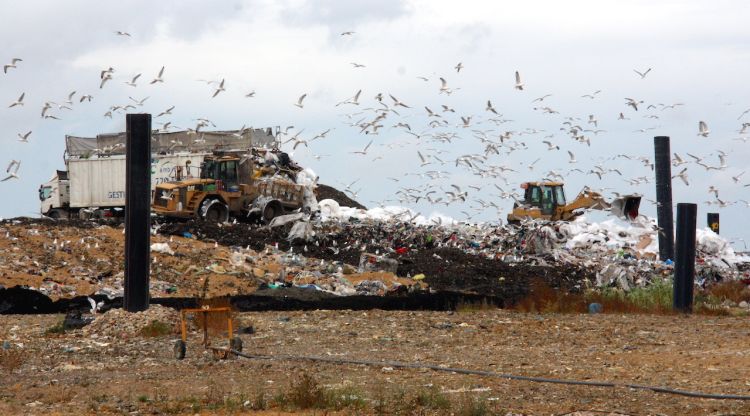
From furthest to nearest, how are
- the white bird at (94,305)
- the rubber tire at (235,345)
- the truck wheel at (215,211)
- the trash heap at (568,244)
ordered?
the truck wheel at (215,211) → the trash heap at (568,244) → the white bird at (94,305) → the rubber tire at (235,345)

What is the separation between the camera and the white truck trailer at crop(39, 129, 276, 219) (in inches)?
1393

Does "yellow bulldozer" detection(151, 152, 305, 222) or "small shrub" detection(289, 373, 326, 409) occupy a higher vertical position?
"yellow bulldozer" detection(151, 152, 305, 222)

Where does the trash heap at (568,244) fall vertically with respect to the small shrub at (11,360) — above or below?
above

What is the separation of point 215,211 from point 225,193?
3.09 ft

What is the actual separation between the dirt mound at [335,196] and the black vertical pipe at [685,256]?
25.1 m

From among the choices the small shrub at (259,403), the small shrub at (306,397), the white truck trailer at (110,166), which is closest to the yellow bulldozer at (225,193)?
the white truck trailer at (110,166)

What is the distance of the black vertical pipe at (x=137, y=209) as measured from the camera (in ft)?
48.4

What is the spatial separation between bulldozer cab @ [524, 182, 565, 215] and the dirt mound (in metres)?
9.29

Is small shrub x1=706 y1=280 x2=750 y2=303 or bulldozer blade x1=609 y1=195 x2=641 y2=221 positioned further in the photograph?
bulldozer blade x1=609 y1=195 x2=641 y2=221

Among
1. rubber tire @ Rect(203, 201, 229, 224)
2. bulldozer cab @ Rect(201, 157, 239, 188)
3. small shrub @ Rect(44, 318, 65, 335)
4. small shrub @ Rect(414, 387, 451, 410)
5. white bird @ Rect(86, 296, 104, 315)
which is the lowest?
small shrub @ Rect(44, 318, 65, 335)

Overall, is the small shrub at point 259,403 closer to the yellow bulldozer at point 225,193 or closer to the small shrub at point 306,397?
the small shrub at point 306,397

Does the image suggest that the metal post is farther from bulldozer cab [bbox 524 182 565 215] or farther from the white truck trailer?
the white truck trailer

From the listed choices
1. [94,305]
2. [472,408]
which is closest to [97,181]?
[94,305]

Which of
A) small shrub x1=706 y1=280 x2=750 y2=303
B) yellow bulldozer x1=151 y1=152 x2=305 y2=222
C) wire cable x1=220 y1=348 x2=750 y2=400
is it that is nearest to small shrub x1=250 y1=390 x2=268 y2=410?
wire cable x1=220 y1=348 x2=750 y2=400
